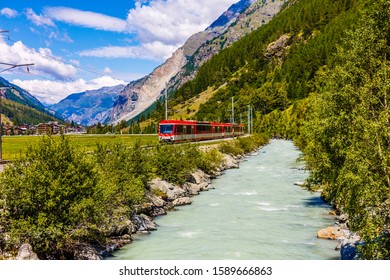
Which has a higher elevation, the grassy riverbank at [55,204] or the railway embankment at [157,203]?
the grassy riverbank at [55,204]

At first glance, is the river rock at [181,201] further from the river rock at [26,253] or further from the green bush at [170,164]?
the river rock at [26,253]

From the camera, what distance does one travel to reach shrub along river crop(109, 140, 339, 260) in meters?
18.2

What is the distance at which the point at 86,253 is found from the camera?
16766 millimetres

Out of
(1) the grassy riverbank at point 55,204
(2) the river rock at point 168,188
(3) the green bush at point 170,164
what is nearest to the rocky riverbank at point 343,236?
(1) the grassy riverbank at point 55,204

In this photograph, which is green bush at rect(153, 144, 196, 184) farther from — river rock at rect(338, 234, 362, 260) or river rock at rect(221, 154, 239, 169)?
river rock at rect(338, 234, 362, 260)

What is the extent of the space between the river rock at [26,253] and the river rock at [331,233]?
14.2 m

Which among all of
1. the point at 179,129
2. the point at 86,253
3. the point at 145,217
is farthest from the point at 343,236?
the point at 179,129

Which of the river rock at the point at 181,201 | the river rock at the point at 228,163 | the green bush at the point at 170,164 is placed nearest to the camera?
the river rock at the point at 181,201

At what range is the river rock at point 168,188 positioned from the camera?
2995cm

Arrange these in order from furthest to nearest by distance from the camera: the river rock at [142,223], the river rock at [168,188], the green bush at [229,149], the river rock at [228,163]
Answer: the green bush at [229,149] < the river rock at [228,163] < the river rock at [168,188] < the river rock at [142,223]

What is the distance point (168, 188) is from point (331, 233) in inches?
554

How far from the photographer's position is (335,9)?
197375mm
